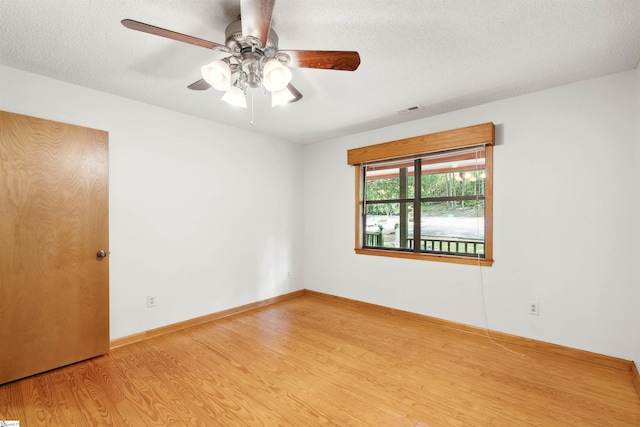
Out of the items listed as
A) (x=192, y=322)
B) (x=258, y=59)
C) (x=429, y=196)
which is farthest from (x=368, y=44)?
(x=192, y=322)

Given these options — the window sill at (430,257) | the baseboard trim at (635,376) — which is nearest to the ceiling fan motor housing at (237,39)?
the window sill at (430,257)

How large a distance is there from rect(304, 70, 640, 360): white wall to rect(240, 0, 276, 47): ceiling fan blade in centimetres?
269

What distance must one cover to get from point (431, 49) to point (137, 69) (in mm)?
2347

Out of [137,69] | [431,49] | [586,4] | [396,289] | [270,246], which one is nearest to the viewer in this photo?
[586,4]

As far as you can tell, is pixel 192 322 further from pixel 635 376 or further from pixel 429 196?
pixel 635 376

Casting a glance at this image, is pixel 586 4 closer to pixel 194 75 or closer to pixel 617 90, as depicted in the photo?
pixel 617 90

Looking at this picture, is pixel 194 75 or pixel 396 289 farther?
pixel 396 289

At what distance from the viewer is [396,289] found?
3873mm

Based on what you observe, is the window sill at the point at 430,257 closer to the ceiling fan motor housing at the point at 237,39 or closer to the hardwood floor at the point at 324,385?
the hardwood floor at the point at 324,385

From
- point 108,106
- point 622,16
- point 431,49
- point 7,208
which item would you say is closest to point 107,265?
point 7,208

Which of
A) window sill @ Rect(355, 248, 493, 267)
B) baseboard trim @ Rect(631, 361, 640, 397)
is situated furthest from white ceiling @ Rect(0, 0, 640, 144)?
baseboard trim @ Rect(631, 361, 640, 397)

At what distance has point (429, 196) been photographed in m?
3.71

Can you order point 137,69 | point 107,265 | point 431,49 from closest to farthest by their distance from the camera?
point 431,49, point 137,69, point 107,265

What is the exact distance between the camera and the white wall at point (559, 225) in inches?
98.1
